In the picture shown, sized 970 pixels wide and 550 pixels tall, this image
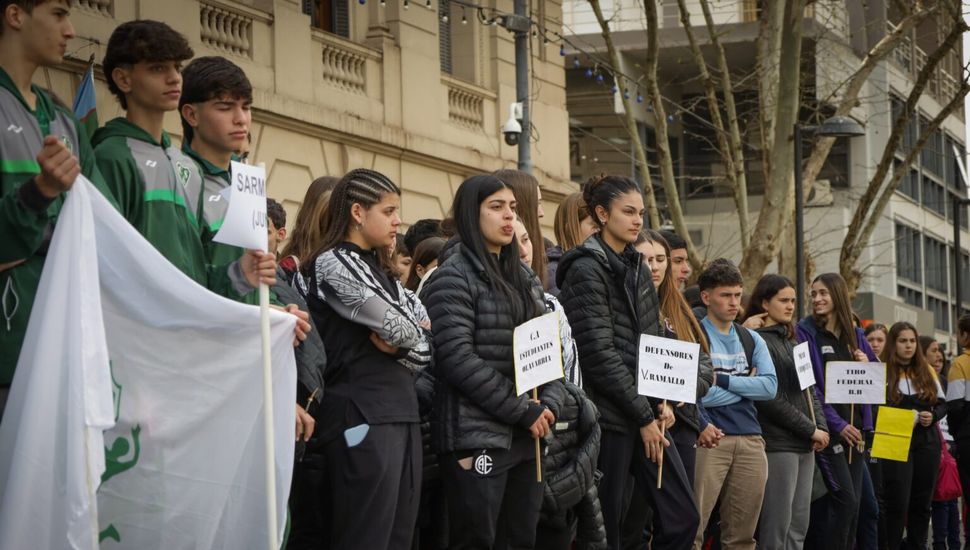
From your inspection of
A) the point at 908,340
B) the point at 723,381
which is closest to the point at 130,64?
the point at 723,381

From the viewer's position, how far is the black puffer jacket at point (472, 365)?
7305 mm

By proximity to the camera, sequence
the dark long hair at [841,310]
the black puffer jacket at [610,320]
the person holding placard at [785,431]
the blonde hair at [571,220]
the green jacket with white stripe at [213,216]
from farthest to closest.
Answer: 1. the dark long hair at [841,310]
2. the person holding placard at [785,431]
3. the blonde hair at [571,220]
4. the black puffer jacket at [610,320]
5. the green jacket with white stripe at [213,216]

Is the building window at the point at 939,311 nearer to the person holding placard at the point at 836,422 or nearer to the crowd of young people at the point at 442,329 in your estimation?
the person holding placard at the point at 836,422

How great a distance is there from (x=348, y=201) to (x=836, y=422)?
19.4ft

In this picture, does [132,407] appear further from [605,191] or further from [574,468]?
[605,191]

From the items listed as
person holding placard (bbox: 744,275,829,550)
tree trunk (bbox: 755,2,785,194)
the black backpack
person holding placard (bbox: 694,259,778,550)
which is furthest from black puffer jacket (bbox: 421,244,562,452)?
tree trunk (bbox: 755,2,785,194)

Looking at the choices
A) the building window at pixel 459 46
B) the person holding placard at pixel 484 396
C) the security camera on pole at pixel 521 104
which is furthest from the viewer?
the building window at pixel 459 46

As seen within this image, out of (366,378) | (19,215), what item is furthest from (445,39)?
(19,215)

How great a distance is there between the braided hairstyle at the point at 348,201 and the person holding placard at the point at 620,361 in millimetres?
1721

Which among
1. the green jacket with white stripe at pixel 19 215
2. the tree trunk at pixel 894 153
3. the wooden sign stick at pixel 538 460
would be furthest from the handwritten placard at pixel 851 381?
the tree trunk at pixel 894 153

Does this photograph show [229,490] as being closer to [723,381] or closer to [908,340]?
[723,381]

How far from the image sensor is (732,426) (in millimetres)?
10477

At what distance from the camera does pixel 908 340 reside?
14.8 m

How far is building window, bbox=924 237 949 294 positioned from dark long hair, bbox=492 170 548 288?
42032 mm
